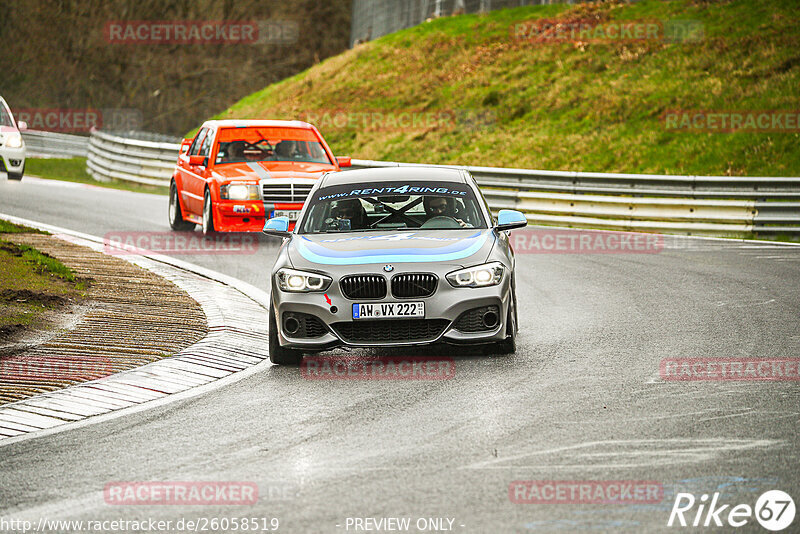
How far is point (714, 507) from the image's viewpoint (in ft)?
17.2

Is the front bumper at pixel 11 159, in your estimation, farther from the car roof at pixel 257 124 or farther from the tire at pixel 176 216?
the car roof at pixel 257 124

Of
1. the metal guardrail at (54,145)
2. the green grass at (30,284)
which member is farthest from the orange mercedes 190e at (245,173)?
the metal guardrail at (54,145)

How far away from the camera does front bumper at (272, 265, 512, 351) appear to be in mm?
8695

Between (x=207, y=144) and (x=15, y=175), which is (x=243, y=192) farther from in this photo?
(x=15, y=175)

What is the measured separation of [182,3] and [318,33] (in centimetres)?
809

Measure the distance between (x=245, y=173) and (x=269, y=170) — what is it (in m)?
0.35

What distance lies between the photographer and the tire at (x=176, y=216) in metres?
18.4

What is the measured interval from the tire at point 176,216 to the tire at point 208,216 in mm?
1502

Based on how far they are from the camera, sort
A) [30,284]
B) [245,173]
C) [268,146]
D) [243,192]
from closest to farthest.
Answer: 1. [30,284]
2. [243,192]
3. [245,173]
4. [268,146]

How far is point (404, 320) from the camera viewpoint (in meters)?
8.68

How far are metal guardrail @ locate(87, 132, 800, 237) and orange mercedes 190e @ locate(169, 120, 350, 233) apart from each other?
1.81 m

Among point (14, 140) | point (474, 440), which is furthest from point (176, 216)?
point (474, 440)

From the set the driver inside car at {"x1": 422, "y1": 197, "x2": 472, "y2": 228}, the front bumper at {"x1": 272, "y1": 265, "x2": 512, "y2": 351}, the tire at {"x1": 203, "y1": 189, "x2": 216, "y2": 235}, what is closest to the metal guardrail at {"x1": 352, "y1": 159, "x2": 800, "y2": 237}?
the tire at {"x1": 203, "y1": 189, "x2": 216, "y2": 235}

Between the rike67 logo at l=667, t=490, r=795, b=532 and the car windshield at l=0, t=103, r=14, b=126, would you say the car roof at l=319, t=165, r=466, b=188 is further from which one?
the car windshield at l=0, t=103, r=14, b=126
